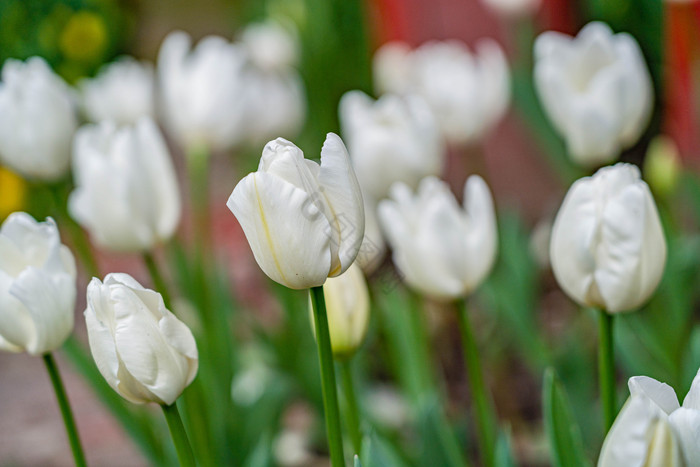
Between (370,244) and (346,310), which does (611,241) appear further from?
(370,244)

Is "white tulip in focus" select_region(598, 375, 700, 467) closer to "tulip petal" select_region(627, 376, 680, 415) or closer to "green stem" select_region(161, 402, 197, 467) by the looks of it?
"tulip petal" select_region(627, 376, 680, 415)

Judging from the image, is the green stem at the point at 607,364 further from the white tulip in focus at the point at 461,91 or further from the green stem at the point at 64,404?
the white tulip in focus at the point at 461,91

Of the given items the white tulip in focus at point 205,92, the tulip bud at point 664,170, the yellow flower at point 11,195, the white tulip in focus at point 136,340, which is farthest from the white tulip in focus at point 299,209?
the yellow flower at point 11,195

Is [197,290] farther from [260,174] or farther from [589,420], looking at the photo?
[260,174]

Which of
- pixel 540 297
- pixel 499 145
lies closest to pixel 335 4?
pixel 499 145

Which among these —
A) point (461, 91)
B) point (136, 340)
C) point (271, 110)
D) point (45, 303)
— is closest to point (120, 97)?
point (271, 110)
